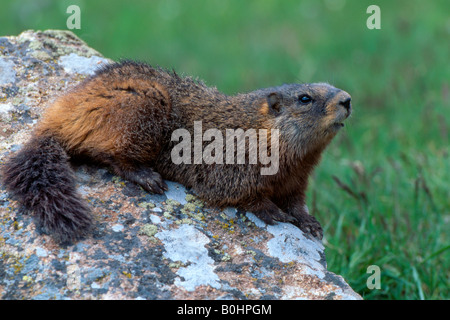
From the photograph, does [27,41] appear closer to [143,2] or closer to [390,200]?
[390,200]

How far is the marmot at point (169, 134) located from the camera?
417cm

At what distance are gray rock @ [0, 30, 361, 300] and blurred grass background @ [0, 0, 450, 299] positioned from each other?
1.40m

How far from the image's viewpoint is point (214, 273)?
11.7 feet

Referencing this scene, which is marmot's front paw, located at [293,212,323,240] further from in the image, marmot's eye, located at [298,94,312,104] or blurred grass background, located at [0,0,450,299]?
marmot's eye, located at [298,94,312,104]

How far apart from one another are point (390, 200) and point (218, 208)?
2.80m

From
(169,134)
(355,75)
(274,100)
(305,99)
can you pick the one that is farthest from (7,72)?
(355,75)

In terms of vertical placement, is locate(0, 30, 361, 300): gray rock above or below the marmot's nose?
below

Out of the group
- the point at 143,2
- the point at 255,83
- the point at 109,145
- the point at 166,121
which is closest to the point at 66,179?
the point at 109,145

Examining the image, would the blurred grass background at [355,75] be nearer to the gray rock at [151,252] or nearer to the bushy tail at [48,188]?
the gray rock at [151,252]

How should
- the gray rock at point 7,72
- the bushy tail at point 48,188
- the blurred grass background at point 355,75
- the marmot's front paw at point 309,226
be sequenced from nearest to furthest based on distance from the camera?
1. the bushy tail at point 48,188
2. the marmot's front paw at point 309,226
3. the gray rock at point 7,72
4. the blurred grass background at point 355,75

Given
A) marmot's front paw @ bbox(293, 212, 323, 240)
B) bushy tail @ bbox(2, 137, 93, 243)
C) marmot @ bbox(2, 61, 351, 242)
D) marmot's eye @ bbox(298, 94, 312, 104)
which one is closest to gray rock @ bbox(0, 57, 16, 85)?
marmot @ bbox(2, 61, 351, 242)

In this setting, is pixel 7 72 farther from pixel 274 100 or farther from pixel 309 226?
pixel 309 226

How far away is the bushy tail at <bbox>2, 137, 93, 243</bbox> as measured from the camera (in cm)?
354

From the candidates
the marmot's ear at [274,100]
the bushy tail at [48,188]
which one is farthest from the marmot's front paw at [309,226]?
the bushy tail at [48,188]
